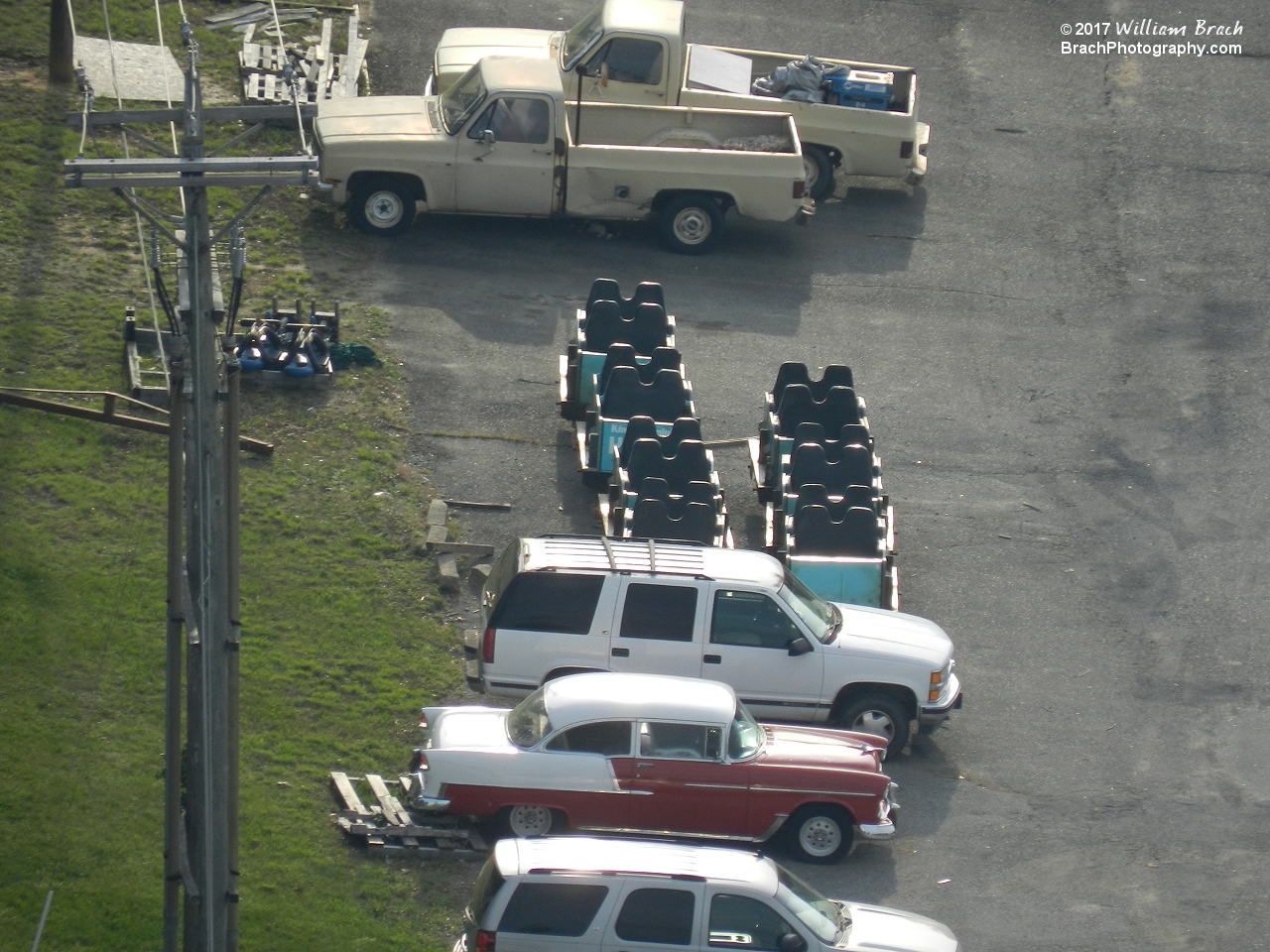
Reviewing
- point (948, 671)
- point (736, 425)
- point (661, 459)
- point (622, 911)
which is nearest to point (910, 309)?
point (736, 425)

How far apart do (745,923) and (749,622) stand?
343 centimetres

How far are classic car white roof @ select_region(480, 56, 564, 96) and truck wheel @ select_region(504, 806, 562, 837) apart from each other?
1068 centimetres

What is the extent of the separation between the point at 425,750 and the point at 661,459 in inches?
174

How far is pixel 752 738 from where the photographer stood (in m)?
11.8

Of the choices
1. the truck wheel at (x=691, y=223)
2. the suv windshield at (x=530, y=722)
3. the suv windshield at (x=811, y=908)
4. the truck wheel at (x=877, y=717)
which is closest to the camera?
the suv windshield at (x=811, y=908)

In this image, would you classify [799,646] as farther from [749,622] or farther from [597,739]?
[597,739]

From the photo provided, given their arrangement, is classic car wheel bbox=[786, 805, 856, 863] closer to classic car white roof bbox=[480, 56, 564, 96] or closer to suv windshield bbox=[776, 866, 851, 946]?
suv windshield bbox=[776, 866, 851, 946]

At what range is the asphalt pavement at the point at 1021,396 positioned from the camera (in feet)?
41.0

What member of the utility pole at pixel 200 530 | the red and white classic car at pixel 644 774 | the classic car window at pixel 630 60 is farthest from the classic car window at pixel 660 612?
the classic car window at pixel 630 60

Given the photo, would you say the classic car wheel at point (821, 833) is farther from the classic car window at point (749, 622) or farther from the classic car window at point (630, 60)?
the classic car window at point (630, 60)

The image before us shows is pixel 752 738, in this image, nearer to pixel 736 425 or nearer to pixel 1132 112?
pixel 736 425

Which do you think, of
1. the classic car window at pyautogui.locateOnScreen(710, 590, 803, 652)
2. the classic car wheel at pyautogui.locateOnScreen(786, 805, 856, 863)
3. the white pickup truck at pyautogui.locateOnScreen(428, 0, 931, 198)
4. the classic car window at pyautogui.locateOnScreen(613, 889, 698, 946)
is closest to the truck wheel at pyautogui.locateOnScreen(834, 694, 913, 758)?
the classic car window at pyautogui.locateOnScreen(710, 590, 803, 652)

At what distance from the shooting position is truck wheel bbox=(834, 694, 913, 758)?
42.6 ft

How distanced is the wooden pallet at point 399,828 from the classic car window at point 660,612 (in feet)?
6.85
